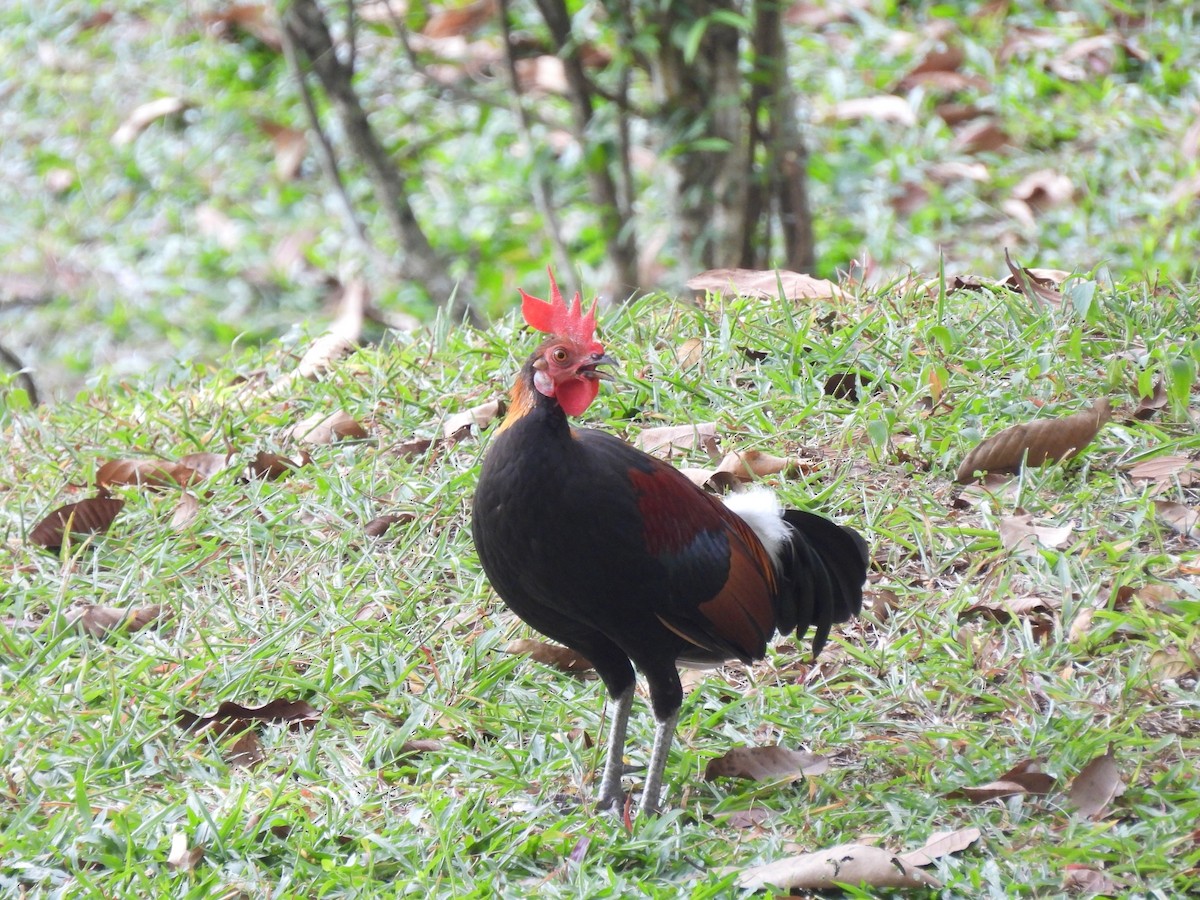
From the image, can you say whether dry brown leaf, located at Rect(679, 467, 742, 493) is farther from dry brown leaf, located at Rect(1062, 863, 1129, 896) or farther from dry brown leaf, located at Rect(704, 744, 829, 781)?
dry brown leaf, located at Rect(1062, 863, 1129, 896)

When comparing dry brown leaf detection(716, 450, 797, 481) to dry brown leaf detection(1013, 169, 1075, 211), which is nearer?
dry brown leaf detection(716, 450, 797, 481)

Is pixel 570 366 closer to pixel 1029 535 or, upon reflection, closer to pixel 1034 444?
pixel 1029 535

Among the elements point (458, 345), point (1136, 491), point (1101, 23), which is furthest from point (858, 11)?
point (1136, 491)

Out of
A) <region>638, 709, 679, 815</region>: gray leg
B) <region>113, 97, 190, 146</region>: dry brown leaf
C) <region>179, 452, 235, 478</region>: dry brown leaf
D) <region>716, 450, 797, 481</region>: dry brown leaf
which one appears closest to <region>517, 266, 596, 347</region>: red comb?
<region>638, 709, 679, 815</region>: gray leg

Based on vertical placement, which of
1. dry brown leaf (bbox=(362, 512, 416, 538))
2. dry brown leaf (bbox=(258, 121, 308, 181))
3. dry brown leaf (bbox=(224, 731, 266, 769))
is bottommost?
dry brown leaf (bbox=(258, 121, 308, 181))

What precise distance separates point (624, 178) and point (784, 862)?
395 cm

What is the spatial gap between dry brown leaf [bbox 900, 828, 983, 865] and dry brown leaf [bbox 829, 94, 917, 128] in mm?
5684

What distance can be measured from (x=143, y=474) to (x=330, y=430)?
2.04ft

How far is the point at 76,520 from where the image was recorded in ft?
14.5

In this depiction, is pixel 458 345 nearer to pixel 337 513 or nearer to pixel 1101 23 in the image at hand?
pixel 337 513

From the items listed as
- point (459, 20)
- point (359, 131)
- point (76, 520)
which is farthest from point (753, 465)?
point (459, 20)

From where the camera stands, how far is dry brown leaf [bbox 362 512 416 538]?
4.30 m

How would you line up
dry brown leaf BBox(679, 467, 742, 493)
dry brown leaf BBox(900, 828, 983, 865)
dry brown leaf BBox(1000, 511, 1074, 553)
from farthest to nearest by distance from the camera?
dry brown leaf BBox(679, 467, 742, 493) → dry brown leaf BBox(1000, 511, 1074, 553) → dry brown leaf BBox(900, 828, 983, 865)

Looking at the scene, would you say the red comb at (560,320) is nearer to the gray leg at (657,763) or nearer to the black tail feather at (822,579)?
the black tail feather at (822,579)
